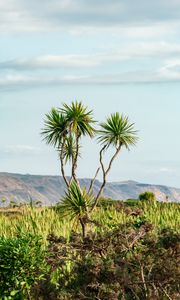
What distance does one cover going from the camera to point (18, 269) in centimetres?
1397

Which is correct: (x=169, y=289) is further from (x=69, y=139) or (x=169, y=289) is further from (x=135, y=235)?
(x=69, y=139)

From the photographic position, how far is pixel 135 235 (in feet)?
41.3

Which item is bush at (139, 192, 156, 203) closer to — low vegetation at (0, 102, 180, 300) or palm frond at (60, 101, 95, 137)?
palm frond at (60, 101, 95, 137)

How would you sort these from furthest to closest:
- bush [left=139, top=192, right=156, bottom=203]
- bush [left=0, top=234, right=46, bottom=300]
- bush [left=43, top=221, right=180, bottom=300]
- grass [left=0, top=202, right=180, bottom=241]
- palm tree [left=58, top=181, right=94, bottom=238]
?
bush [left=139, top=192, right=156, bottom=203] → palm tree [left=58, top=181, right=94, bottom=238] → grass [left=0, top=202, right=180, bottom=241] → bush [left=0, top=234, right=46, bottom=300] → bush [left=43, top=221, right=180, bottom=300]

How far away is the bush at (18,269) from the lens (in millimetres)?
13938

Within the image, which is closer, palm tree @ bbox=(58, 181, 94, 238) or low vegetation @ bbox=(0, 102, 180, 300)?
low vegetation @ bbox=(0, 102, 180, 300)

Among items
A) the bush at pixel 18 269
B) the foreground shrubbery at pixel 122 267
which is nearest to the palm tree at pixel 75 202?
the bush at pixel 18 269

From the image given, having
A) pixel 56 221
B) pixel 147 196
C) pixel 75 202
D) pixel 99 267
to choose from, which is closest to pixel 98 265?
pixel 99 267

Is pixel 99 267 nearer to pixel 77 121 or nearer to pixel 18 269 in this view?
pixel 18 269

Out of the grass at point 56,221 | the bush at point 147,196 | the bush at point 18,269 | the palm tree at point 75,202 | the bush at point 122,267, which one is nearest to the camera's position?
the bush at point 122,267

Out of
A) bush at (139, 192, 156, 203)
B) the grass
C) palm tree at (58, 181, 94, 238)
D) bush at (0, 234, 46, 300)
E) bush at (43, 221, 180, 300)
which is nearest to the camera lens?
bush at (43, 221, 180, 300)

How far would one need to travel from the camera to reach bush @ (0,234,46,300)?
13938mm

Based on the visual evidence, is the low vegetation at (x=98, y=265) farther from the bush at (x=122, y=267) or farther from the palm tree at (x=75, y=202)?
the palm tree at (x=75, y=202)

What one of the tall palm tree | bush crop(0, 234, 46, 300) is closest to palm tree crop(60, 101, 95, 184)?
the tall palm tree
